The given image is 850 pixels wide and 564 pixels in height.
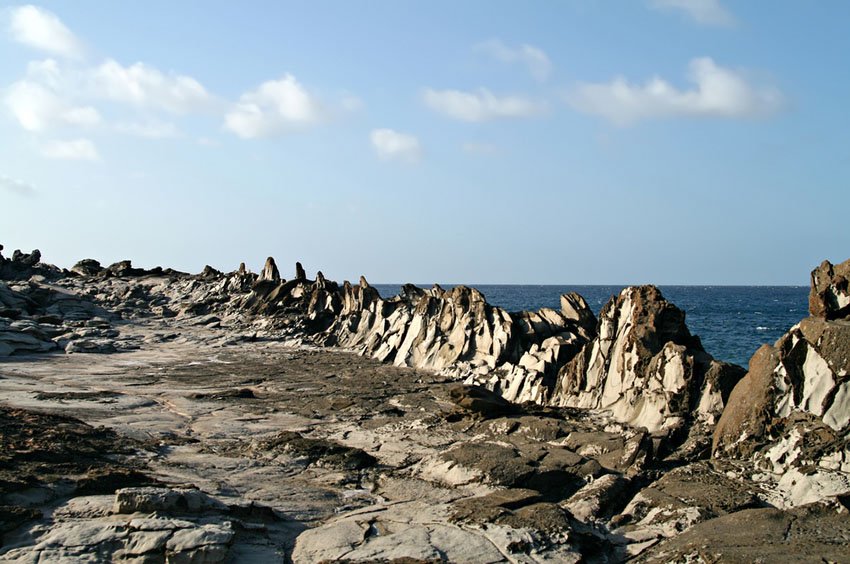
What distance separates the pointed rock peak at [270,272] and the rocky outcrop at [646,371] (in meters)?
27.7

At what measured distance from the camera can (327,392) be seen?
1833 centimetres

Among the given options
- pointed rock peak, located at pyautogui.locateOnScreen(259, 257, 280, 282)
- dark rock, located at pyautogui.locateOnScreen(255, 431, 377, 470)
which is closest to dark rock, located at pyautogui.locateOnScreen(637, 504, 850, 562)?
dark rock, located at pyautogui.locateOnScreen(255, 431, 377, 470)

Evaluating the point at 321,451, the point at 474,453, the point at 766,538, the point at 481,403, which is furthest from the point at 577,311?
the point at 766,538

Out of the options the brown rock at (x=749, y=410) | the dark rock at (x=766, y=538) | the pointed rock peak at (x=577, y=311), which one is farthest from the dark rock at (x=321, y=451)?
the pointed rock peak at (x=577, y=311)

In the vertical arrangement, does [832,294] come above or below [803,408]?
above

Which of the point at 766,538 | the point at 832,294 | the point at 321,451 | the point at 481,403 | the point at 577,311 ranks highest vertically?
the point at 832,294

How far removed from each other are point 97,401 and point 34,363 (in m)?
8.71

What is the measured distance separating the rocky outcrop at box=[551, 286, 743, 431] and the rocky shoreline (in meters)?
0.05

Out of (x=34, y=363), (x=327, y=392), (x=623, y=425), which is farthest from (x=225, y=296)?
(x=623, y=425)

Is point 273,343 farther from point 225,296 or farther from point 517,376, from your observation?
point 517,376

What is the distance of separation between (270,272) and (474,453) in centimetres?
3300

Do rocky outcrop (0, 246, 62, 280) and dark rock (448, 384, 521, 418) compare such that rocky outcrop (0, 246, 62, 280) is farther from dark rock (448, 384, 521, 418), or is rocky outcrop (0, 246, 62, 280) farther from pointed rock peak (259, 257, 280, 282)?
dark rock (448, 384, 521, 418)

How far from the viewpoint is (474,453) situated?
1078 centimetres

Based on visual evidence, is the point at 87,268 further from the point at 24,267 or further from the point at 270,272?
the point at 270,272
